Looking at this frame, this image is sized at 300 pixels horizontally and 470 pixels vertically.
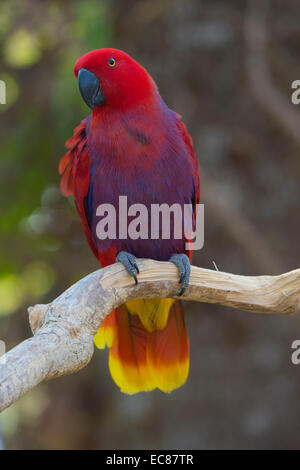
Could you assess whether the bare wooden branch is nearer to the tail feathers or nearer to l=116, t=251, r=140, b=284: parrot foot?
l=116, t=251, r=140, b=284: parrot foot

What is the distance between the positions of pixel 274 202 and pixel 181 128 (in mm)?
2455

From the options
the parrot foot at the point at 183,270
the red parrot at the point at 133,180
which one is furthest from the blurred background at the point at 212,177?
the parrot foot at the point at 183,270

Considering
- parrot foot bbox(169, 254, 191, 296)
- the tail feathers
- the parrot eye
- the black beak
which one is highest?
the parrot eye

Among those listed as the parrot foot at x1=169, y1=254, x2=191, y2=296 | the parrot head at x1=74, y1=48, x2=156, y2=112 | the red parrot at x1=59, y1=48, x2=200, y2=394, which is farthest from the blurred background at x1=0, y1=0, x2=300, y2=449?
the parrot foot at x1=169, y1=254, x2=191, y2=296

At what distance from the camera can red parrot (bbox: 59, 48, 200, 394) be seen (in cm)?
280

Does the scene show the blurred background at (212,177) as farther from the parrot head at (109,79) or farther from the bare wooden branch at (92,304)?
the bare wooden branch at (92,304)

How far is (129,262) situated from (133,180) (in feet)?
1.32

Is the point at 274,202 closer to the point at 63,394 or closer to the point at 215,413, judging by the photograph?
the point at 215,413

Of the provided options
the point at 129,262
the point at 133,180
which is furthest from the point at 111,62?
the point at 129,262

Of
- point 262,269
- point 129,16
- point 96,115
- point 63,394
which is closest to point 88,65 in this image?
point 96,115

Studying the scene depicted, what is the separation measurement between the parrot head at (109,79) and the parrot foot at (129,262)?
0.70m

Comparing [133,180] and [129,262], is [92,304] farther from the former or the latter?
[133,180]

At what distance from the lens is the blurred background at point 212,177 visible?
5102 millimetres

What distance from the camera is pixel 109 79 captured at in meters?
2.78
